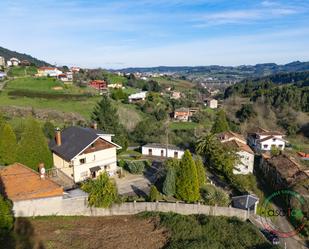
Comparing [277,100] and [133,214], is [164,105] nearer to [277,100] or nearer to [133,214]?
[277,100]

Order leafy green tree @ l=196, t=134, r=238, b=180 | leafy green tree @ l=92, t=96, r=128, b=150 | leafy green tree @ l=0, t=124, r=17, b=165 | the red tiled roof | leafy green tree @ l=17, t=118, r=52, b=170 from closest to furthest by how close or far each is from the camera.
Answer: the red tiled roof
leafy green tree @ l=17, t=118, r=52, b=170
leafy green tree @ l=0, t=124, r=17, b=165
leafy green tree @ l=196, t=134, r=238, b=180
leafy green tree @ l=92, t=96, r=128, b=150

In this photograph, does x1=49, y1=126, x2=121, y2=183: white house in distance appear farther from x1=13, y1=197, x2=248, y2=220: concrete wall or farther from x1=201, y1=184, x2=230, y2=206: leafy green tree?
x1=201, y1=184, x2=230, y2=206: leafy green tree

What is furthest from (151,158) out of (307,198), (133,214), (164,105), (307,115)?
(307,115)

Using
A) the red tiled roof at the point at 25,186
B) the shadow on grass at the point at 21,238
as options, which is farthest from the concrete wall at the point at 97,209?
the shadow on grass at the point at 21,238

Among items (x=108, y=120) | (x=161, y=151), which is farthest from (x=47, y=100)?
(x=161, y=151)

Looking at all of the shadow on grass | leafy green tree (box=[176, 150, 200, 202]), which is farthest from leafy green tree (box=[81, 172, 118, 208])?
leafy green tree (box=[176, 150, 200, 202])

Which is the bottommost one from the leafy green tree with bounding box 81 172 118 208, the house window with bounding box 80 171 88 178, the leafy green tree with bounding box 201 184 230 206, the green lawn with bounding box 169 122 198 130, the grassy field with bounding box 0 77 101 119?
the green lawn with bounding box 169 122 198 130
